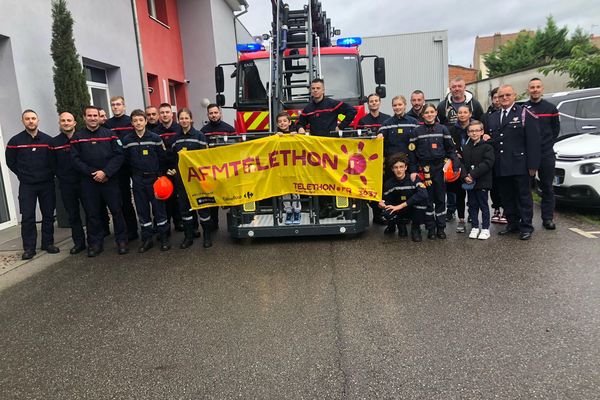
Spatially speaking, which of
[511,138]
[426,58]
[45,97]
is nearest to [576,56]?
[426,58]

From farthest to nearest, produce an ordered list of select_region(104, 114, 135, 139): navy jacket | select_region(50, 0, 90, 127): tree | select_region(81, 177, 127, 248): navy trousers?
select_region(50, 0, 90, 127): tree, select_region(104, 114, 135, 139): navy jacket, select_region(81, 177, 127, 248): navy trousers

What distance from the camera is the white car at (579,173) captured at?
666cm

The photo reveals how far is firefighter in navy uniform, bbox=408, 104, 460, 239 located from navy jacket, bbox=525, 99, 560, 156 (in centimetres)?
122

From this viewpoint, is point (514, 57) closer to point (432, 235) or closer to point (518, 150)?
point (518, 150)

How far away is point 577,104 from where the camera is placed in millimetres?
8516

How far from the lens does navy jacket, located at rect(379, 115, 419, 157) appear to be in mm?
6461

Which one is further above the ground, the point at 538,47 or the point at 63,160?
the point at 538,47

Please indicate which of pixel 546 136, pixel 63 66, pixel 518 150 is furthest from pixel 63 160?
pixel 546 136

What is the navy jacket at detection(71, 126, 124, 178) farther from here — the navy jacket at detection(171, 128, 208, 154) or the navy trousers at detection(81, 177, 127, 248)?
the navy jacket at detection(171, 128, 208, 154)

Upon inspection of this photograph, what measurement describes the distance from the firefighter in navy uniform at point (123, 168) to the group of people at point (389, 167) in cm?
31

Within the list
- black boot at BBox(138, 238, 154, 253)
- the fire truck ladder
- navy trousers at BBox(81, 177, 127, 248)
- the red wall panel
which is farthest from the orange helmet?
the red wall panel

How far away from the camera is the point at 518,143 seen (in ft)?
20.1

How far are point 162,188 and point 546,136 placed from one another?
5.24 meters

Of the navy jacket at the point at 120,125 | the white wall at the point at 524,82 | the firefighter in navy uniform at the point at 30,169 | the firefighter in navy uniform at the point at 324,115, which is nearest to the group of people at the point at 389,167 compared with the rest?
the firefighter in navy uniform at the point at 30,169
